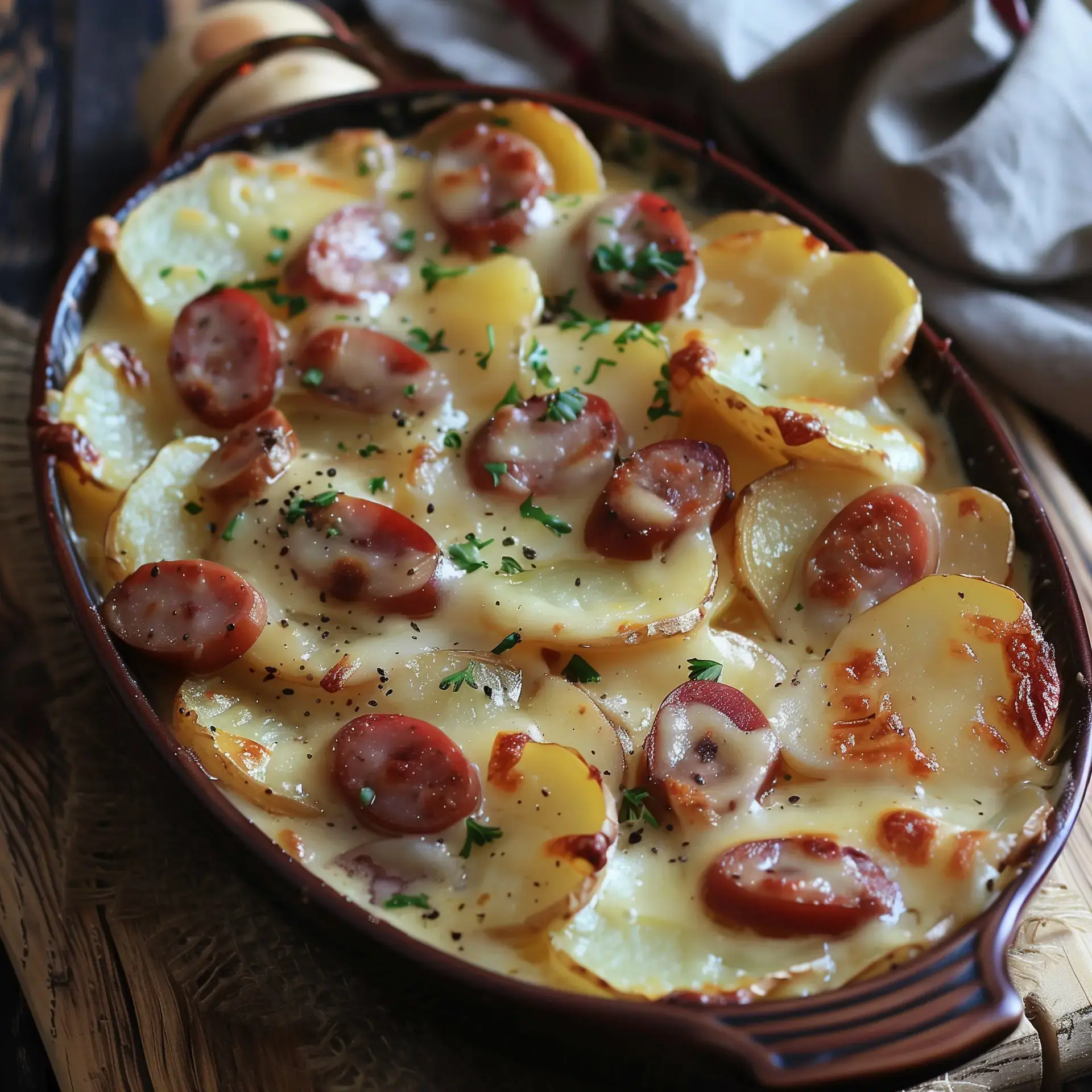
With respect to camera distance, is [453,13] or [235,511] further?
[453,13]

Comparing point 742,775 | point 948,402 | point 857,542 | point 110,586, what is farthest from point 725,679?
point 110,586

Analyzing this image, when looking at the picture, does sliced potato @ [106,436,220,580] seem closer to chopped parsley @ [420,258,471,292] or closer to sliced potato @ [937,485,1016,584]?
chopped parsley @ [420,258,471,292]

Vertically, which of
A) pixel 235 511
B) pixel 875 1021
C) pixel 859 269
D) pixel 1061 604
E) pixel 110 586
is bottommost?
pixel 110 586

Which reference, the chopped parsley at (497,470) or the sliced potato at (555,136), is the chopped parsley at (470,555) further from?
the sliced potato at (555,136)

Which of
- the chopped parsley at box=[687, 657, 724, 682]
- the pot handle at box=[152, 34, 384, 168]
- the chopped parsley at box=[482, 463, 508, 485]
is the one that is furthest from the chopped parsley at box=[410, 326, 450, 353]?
the pot handle at box=[152, 34, 384, 168]

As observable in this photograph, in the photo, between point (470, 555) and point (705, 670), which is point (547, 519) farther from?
point (705, 670)

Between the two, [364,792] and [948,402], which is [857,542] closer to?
[948,402]

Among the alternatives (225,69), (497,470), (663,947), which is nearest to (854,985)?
(663,947)
